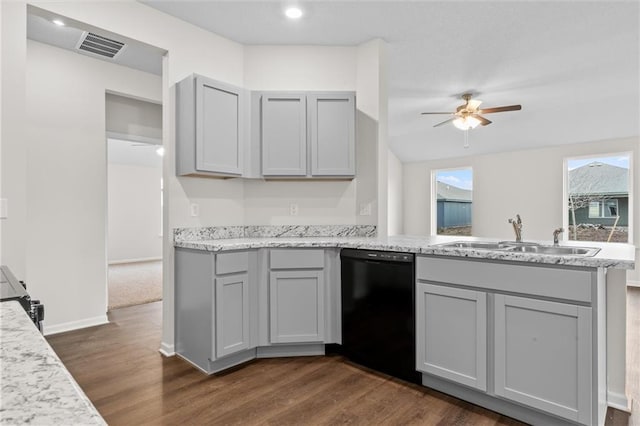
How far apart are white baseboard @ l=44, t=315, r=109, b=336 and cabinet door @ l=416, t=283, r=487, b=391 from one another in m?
3.16

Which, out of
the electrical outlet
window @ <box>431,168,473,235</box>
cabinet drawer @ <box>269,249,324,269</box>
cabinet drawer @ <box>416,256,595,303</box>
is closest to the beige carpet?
cabinet drawer @ <box>269,249,324,269</box>

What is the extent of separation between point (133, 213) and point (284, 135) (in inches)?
256

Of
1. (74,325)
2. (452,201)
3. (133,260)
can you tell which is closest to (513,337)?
(74,325)

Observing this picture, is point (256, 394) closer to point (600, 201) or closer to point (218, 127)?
point (218, 127)

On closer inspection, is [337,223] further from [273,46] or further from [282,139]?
[273,46]

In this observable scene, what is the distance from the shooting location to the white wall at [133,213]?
7.96m

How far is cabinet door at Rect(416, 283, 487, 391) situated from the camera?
2053mm

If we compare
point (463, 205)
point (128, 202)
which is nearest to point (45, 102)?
point (128, 202)

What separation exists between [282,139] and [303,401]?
2.04 metres

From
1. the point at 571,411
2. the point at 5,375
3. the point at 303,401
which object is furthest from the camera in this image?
the point at 303,401

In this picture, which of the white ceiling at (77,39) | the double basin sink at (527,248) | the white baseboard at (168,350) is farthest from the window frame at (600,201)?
the white ceiling at (77,39)

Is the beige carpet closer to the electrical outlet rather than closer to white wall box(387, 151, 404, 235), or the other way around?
the electrical outlet

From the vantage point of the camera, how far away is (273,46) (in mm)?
3387

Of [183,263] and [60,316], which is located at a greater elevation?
[183,263]
